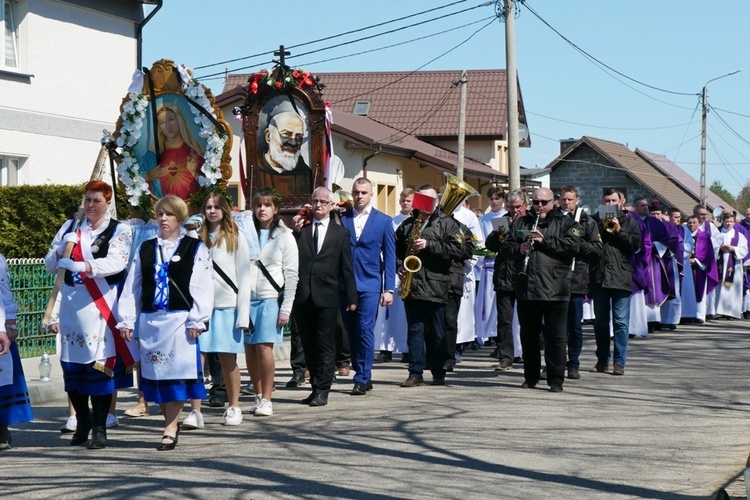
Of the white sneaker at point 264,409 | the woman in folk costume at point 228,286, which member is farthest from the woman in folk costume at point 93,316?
the white sneaker at point 264,409

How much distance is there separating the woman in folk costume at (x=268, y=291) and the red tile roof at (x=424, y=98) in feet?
132

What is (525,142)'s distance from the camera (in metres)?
64.9

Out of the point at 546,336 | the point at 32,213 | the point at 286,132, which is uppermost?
the point at 286,132

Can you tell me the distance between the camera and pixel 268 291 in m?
10.8

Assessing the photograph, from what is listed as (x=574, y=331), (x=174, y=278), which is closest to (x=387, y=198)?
(x=574, y=331)

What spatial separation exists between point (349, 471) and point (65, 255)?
2835mm

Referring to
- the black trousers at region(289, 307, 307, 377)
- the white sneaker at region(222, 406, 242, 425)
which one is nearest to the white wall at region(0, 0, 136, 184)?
the black trousers at region(289, 307, 307, 377)

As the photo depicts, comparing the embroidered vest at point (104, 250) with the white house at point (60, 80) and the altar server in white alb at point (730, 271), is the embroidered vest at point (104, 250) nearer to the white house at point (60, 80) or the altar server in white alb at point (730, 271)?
the white house at point (60, 80)

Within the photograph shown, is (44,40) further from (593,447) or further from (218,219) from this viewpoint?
(593,447)

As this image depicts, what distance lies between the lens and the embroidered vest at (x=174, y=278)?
8930mm

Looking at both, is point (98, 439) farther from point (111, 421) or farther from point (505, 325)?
point (505, 325)

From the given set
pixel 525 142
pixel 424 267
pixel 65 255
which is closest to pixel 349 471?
pixel 65 255

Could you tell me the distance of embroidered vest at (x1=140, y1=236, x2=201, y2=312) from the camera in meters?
8.93

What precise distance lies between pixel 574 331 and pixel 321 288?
3.48m
